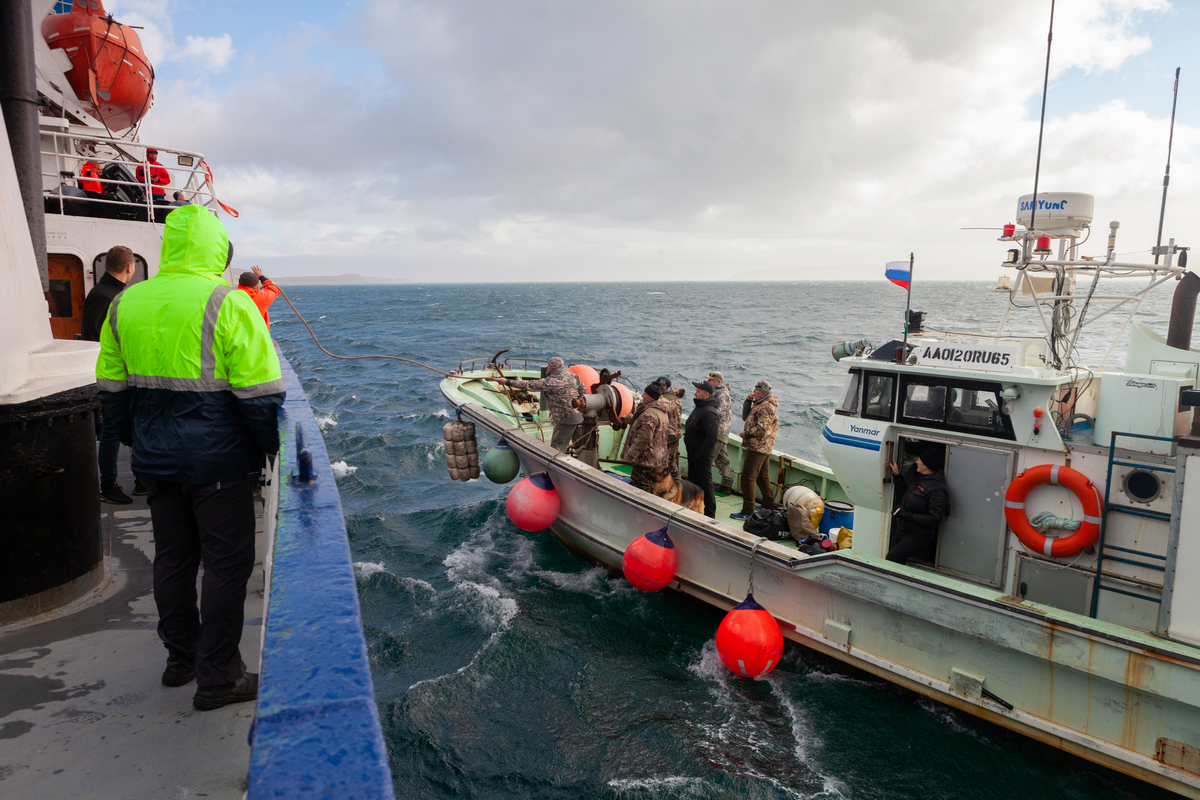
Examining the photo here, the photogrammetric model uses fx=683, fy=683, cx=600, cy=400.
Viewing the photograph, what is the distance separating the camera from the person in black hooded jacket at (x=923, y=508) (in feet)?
20.1

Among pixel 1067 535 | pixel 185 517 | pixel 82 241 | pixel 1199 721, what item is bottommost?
pixel 1199 721

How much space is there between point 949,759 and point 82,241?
11.5m

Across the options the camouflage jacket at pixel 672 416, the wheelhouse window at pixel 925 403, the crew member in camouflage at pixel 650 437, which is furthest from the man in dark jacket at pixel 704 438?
the wheelhouse window at pixel 925 403

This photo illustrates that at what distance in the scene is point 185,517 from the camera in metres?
2.65

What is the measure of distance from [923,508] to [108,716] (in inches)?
236

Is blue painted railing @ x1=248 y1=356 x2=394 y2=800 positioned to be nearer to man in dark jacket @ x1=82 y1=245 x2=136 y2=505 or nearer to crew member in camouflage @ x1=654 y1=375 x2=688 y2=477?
man in dark jacket @ x1=82 y1=245 x2=136 y2=505

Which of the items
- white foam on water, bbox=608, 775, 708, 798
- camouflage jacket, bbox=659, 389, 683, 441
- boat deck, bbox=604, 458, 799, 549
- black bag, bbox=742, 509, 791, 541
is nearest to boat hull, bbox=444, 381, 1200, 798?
camouflage jacket, bbox=659, 389, 683, 441

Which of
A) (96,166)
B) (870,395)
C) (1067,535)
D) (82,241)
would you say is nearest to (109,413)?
(870,395)

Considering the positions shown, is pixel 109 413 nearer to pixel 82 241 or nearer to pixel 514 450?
pixel 514 450

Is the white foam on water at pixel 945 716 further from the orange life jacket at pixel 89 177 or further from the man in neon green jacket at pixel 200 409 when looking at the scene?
the orange life jacket at pixel 89 177

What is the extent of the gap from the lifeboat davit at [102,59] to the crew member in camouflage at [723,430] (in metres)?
10.4

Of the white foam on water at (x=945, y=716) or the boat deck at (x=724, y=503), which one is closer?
the white foam on water at (x=945, y=716)

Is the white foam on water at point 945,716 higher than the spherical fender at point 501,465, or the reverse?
the spherical fender at point 501,465

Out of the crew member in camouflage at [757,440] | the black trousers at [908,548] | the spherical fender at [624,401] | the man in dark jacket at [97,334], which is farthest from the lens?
the spherical fender at [624,401]
